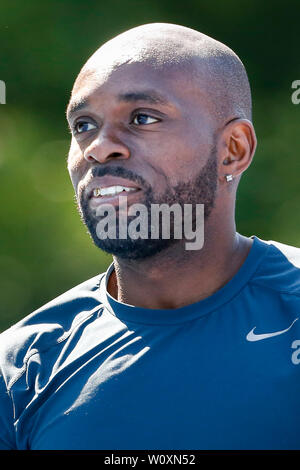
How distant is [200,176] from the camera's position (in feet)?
5.87

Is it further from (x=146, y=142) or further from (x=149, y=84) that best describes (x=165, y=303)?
(x=149, y=84)

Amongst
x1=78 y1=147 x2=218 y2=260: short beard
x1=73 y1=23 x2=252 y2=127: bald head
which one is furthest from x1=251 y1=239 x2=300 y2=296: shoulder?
x1=73 y1=23 x2=252 y2=127: bald head

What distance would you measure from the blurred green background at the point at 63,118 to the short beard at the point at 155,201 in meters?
3.31

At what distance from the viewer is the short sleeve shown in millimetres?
1819

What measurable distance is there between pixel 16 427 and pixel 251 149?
859mm

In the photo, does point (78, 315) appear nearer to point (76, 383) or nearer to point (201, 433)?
point (76, 383)

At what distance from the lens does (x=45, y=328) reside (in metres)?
1.89

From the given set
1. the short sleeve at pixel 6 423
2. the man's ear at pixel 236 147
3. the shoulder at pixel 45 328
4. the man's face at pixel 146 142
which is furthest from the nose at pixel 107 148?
the short sleeve at pixel 6 423

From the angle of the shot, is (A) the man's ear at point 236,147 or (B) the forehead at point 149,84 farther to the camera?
(A) the man's ear at point 236,147

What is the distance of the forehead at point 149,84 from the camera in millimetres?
1732

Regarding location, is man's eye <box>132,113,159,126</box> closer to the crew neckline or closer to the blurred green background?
the crew neckline

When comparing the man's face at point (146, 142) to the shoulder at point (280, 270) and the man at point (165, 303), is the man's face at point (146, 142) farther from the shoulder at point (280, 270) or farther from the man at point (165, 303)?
the shoulder at point (280, 270)

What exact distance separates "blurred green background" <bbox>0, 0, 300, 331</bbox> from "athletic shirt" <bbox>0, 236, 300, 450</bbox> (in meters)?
3.28

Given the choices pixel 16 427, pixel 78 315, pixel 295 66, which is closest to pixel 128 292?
pixel 78 315
